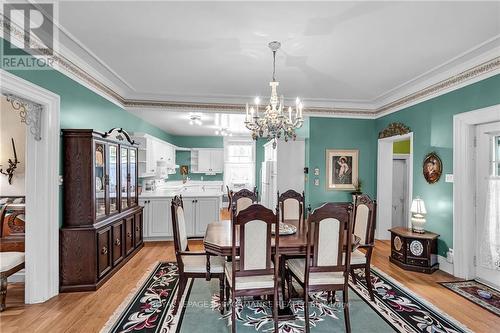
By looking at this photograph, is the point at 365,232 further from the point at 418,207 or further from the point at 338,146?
the point at 338,146

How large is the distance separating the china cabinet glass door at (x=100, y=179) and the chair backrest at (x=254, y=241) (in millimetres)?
2095

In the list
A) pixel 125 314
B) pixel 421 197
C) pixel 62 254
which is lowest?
pixel 125 314

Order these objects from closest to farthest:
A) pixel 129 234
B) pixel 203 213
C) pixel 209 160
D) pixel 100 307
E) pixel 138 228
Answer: pixel 100 307
pixel 129 234
pixel 138 228
pixel 203 213
pixel 209 160

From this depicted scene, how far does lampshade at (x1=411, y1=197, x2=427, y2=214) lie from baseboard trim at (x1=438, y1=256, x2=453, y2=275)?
69 cm

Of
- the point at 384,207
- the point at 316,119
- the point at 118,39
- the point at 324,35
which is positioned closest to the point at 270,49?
the point at 324,35

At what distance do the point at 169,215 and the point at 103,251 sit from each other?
1.91m

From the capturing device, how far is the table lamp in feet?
13.0

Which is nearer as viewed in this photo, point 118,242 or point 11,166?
point 118,242

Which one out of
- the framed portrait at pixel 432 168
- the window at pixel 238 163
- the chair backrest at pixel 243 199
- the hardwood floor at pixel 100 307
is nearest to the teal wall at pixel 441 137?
the framed portrait at pixel 432 168

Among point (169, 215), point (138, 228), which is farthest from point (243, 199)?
point (138, 228)

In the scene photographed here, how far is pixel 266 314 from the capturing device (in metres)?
2.65

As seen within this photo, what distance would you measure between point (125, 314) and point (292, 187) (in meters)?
3.88

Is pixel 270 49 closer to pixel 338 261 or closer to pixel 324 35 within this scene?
pixel 324 35

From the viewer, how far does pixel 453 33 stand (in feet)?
8.73
